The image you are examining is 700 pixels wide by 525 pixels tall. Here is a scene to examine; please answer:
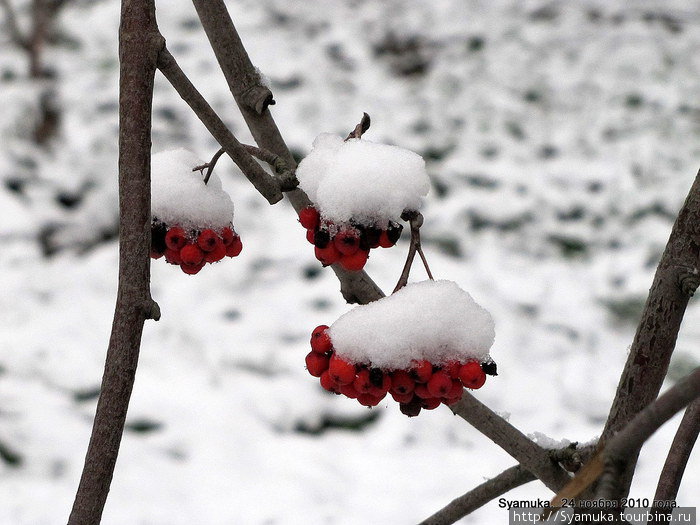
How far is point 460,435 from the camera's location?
2.65 m

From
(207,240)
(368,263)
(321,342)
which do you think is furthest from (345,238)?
(368,263)

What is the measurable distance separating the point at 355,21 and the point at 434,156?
1.52 metres

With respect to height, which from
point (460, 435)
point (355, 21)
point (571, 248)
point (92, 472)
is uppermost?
point (355, 21)

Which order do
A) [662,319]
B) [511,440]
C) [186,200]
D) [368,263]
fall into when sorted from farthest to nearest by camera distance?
[368,263], [511,440], [186,200], [662,319]

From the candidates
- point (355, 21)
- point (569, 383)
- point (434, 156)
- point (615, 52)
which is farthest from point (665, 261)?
point (355, 21)

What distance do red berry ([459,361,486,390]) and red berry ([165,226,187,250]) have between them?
1.53 feet

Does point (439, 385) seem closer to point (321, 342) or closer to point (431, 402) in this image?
point (431, 402)

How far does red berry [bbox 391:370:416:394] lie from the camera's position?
98 centimetres

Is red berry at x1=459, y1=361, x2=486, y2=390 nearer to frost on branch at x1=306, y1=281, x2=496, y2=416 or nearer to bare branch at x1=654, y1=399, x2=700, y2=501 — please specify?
frost on branch at x1=306, y1=281, x2=496, y2=416

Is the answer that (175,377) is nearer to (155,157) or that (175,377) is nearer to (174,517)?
(174,517)

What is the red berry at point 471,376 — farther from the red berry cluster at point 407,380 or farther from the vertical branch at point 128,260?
the vertical branch at point 128,260

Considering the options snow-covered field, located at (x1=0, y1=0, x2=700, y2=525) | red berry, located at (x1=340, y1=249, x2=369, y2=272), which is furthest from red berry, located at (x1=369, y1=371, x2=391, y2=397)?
snow-covered field, located at (x1=0, y1=0, x2=700, y2=525)

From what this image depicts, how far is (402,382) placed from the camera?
3.20 ft

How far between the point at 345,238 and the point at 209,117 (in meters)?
0.22
